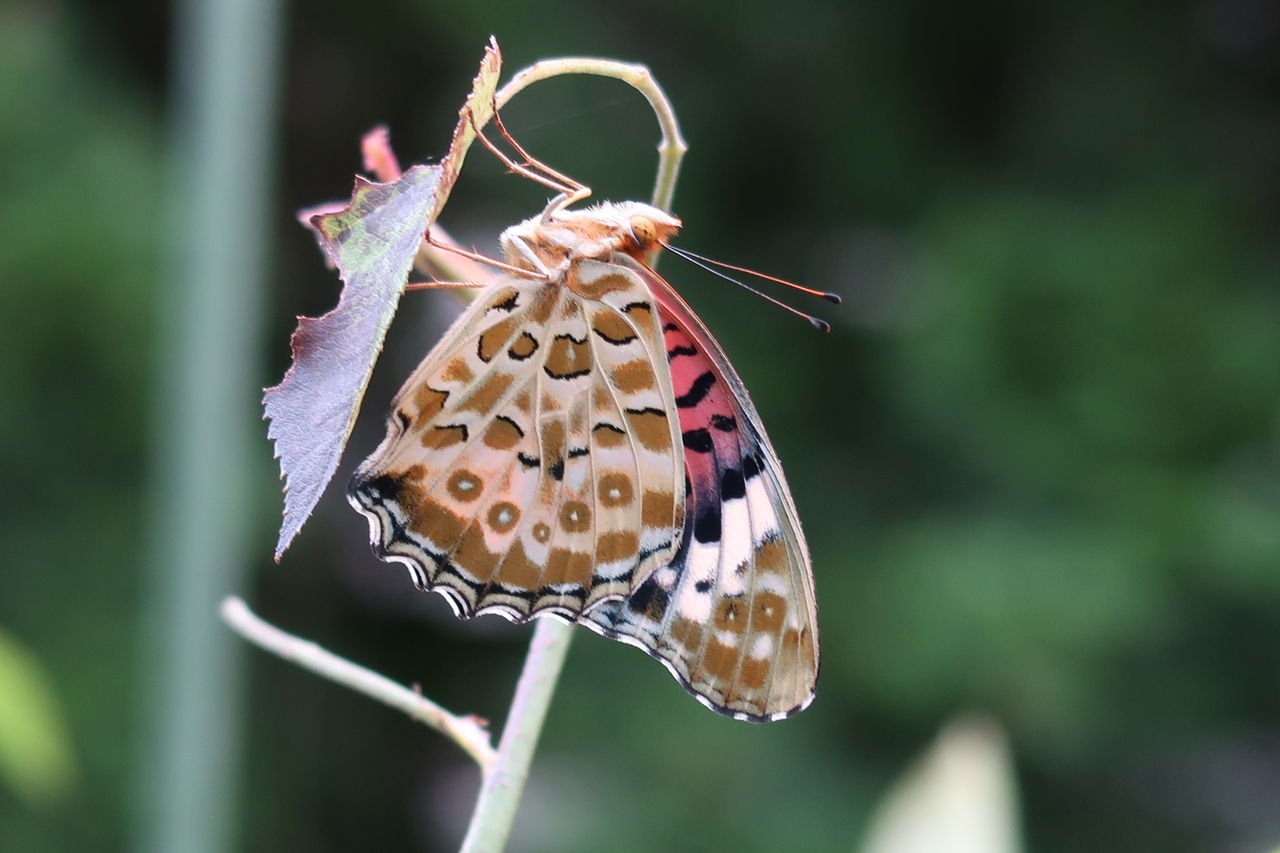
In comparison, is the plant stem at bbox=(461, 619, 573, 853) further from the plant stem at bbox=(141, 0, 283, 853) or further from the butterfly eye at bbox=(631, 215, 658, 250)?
the plant stem at bbox=(141, 0, 283, 853)

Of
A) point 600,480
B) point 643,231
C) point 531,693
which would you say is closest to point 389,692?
point 531,693

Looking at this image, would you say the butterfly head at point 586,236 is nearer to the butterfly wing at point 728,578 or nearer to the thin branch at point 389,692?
the butterfly wing at point 728,578

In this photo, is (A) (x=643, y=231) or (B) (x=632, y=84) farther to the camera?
(A) (x=643, y=231)

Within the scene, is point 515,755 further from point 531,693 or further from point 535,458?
point 535,458

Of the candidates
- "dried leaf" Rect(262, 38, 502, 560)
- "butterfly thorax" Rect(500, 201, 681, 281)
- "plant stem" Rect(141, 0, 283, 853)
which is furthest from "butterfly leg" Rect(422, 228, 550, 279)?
"plant stem" Rect(141, 0, 283, 853)

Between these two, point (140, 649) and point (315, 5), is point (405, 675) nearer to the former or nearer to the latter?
point (140, 649)

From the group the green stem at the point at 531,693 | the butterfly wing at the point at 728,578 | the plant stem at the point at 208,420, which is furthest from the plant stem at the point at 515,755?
the plant stem at the point at 208,420
